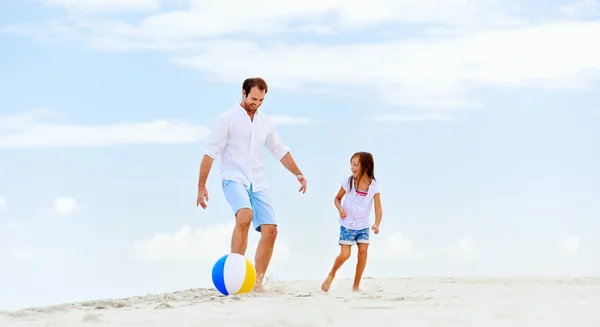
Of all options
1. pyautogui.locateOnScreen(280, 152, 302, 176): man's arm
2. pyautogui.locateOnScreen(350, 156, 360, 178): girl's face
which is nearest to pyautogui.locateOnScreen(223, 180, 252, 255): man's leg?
pyautogui.locateOnScreen(280, 152, 302, 176): man's arm

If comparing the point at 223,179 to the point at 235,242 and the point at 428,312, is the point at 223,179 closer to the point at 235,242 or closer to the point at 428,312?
the point at 235,242

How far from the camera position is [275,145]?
30.8 feet

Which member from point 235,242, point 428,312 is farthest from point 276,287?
point 428,312

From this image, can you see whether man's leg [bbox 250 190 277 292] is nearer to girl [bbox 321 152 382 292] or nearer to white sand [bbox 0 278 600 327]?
girl [bbox 321 152 382 292]

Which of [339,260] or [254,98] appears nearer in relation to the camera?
[254,98]

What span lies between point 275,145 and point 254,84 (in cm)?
92

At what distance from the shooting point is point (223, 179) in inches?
346

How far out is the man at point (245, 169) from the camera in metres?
8.59

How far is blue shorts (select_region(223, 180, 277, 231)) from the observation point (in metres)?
8.64

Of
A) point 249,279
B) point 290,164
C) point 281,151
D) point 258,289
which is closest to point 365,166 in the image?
point 290,164

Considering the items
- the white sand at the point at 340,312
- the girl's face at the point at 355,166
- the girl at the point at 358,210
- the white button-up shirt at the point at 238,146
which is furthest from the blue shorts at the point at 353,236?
the white sand at the point at 340,312

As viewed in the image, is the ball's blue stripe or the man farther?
the man

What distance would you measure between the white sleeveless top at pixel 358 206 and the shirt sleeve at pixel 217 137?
1.67m

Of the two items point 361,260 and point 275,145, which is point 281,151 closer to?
point 275,145
